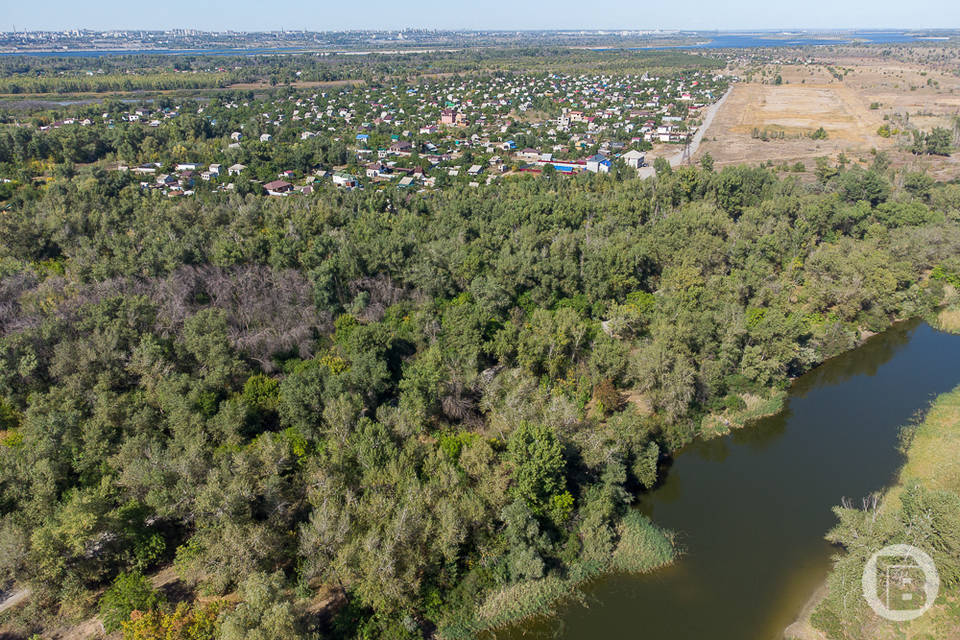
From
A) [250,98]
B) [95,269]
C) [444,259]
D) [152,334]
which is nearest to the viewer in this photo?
[152,334]

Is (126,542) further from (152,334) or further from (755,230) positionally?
(755,230)

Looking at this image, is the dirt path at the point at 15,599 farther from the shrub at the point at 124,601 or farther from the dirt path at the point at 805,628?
the dirt path at the point at 805,628

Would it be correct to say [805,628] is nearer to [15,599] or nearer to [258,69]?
[15,599]

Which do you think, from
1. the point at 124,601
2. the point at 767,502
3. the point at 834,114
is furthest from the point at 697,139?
the point at 124,601

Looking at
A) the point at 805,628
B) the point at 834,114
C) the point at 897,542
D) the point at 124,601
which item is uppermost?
the point at 834,114

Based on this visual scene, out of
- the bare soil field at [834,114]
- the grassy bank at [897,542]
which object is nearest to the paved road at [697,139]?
the bare soil field at [834,114]

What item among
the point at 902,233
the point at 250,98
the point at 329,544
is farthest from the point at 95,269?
the point at 250,98
